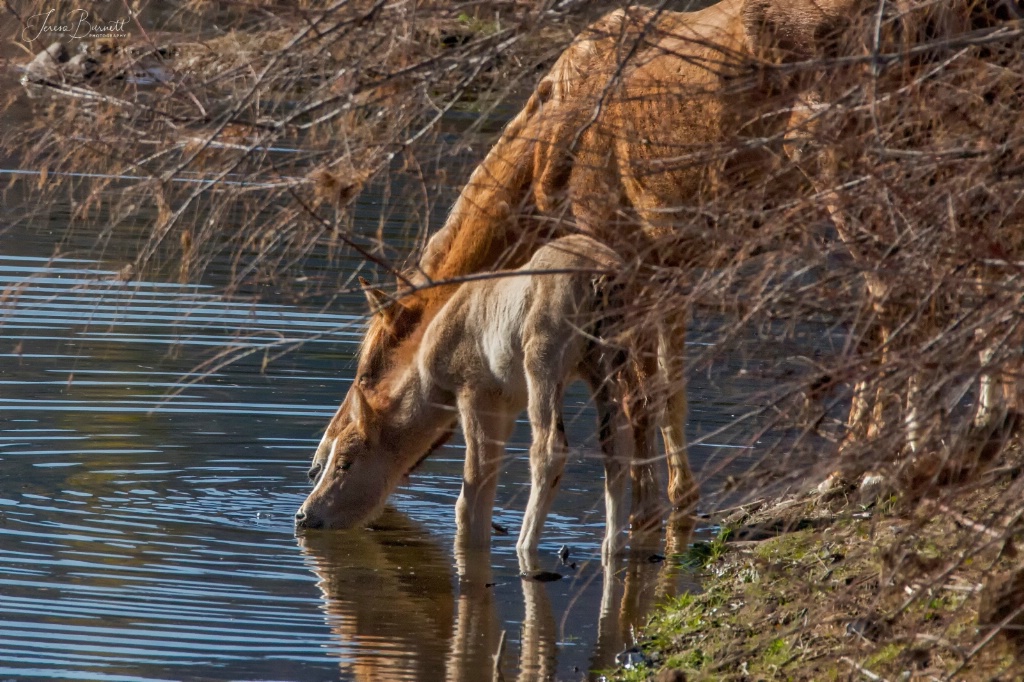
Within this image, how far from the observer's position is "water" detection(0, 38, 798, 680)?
7152mm

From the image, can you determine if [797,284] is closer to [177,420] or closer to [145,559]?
[145,559]

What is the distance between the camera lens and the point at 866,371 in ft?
14.5

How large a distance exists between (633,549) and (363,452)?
1827mm

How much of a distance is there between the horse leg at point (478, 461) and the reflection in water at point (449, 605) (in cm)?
13

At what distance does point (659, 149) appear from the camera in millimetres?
7180

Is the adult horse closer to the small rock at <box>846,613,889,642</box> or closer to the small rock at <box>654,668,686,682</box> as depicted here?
the small rock at <box>846,613,889,642</box>

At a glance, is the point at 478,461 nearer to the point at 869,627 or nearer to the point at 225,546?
the point at 225,546

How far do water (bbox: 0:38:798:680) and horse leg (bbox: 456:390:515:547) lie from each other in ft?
0.67

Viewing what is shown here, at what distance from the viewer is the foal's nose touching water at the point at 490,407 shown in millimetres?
8781

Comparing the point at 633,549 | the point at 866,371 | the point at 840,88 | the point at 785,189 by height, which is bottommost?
the point at 633,549

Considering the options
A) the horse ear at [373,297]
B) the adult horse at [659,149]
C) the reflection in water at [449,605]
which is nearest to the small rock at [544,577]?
the reflection in water at [449,605]

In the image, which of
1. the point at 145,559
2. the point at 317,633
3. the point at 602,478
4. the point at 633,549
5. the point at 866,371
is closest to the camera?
the point at 866,371

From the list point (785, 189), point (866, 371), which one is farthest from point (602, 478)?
point (866, 371)

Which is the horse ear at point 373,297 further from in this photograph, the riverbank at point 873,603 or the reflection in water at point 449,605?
the riverbank at point 873,603
